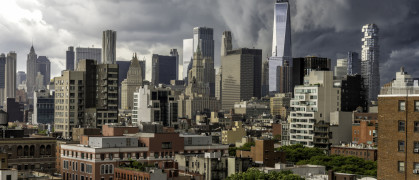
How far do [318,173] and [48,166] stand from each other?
177 ft

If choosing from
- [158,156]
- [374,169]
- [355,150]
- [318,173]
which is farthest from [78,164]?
[355,150]

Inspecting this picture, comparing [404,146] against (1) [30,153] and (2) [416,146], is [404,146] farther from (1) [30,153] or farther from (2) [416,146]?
(1) [30,153]

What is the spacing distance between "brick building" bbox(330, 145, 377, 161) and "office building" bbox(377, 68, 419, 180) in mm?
111792

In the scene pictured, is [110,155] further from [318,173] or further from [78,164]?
[318,173]

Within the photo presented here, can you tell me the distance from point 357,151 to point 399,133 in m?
119

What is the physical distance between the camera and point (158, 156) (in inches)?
5763

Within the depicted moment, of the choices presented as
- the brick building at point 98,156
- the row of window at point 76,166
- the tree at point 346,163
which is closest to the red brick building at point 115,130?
the brick building at point 98,156

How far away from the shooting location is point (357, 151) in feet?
618

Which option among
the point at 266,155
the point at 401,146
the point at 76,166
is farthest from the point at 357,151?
the point at 401,146

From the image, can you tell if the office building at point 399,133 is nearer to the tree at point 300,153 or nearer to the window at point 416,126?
the window at point 416,126

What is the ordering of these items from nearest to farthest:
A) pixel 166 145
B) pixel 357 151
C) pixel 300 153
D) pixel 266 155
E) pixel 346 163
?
pixel 166 145
pixel 266 155
pixel 346 163
pixel 357 151
pixel 300 153

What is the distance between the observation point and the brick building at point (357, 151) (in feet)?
599

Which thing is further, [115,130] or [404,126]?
[115,130]

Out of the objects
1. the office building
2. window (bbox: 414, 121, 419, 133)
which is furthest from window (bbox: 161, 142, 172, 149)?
window (bbox: 414, 121, 419, 133)
